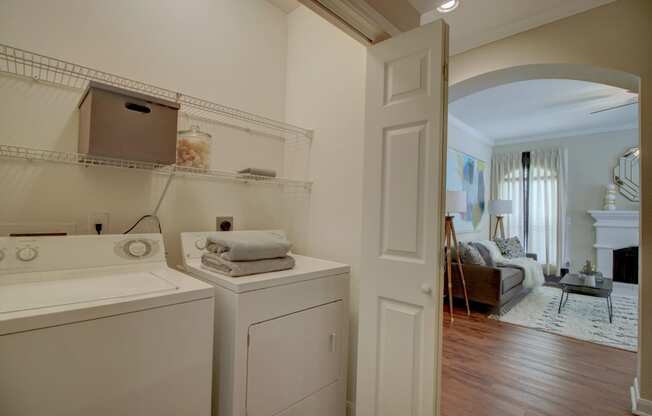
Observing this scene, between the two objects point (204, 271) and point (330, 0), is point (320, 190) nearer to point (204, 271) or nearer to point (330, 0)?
point (204, 271)

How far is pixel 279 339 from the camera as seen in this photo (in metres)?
1.33

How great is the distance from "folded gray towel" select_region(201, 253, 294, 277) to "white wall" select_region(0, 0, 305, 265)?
16.4 inches

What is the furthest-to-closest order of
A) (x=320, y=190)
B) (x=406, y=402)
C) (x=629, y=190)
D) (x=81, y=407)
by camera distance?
1. (x=629, y=190)
2. (x=320, y=190)
3. (x=406, y=402)
4. (x=81, y=407)

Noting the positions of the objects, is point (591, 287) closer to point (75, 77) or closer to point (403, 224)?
point (403, 224)

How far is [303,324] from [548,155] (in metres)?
6.60

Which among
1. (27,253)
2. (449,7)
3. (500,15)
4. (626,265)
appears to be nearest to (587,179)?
(626,265)

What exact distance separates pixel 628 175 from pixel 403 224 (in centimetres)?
621

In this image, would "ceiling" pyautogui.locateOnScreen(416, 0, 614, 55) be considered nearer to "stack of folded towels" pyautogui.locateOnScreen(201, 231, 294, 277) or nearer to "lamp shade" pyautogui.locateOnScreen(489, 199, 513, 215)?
"stack of folded towels" pyautogui.locateOnScreen(201, 231, 294, 277)

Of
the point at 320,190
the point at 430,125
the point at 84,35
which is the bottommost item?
the point at 320,190

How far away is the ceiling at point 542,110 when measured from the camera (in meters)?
3.80

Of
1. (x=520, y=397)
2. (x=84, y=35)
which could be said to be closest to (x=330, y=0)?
(x=84, y=35)

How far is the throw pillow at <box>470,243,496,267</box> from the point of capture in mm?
4113

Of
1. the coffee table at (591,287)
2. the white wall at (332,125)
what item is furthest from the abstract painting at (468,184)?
the white wall at (332,125)

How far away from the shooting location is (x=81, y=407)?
87cm
